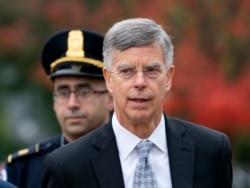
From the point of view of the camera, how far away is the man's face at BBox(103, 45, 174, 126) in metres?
5.94

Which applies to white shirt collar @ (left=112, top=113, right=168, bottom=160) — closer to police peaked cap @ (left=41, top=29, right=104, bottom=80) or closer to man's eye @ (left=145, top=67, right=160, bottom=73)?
man's eye @ (left=145, top=67, right=160, bottom=73)

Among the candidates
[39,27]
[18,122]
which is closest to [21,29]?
[39,27]

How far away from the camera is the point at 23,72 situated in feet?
64.7

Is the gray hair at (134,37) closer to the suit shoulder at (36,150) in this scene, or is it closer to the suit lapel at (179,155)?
the suit lapel at (179,155)

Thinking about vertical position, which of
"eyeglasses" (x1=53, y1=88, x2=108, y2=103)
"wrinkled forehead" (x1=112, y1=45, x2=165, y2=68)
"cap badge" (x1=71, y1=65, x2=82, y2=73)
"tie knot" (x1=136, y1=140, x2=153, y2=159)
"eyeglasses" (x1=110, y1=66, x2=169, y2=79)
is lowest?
"tie knot" (x1=136, y1=140, x2=153, y2=159)

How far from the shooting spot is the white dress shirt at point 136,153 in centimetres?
603

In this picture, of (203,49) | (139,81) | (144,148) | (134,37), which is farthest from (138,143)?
(203,49)

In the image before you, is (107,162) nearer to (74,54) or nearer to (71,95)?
(71,95)

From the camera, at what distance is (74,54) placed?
26.2ft

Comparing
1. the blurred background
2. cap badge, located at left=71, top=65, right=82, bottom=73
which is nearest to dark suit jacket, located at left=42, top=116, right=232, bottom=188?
cap badge, located at left=71, top=65, right=82, bottom=73

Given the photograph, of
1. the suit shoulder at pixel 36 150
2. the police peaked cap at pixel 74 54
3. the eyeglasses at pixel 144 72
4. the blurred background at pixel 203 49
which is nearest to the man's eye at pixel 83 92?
the police peaked cap at pixel 74 54

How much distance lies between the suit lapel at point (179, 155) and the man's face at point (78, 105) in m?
1.42

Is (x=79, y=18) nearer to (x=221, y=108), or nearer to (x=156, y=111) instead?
(x=221, y=108)

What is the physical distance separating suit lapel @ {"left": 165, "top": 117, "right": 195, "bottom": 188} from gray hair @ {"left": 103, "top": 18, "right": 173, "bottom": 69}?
39 cm
